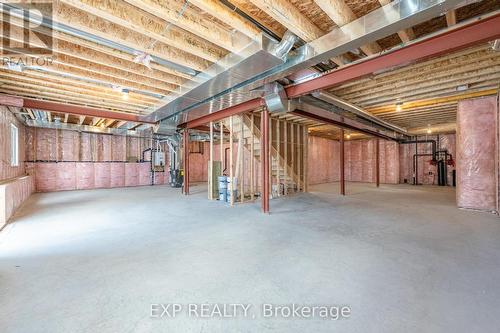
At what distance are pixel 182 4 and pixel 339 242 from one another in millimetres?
3282

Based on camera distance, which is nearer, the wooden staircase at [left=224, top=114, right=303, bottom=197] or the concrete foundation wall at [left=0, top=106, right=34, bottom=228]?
the concrete foundation wall at [left=0, top=106, right=34, bottom=228]

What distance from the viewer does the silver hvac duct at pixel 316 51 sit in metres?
1.88

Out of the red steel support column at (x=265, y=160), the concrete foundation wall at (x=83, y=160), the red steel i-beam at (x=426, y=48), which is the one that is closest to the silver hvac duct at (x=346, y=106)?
the red steel i-beam at (x=426, y=48)

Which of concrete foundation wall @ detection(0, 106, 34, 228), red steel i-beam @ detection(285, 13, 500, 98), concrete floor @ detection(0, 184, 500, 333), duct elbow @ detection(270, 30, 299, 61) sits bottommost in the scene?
concrete floor @ detection(0, 184, 500, 333)

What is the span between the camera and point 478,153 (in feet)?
14.5

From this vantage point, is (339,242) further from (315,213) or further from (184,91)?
(184,91)

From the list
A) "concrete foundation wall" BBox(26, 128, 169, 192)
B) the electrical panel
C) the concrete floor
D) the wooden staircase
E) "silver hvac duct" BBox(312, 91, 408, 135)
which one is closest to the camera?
the concrete floor

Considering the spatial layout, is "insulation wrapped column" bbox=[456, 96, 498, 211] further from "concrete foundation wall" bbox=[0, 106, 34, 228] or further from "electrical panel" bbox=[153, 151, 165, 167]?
"electrical panel" bbox=[153, 151, 165, 167]

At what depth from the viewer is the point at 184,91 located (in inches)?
154

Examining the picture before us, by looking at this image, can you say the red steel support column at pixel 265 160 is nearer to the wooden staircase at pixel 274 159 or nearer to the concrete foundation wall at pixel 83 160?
the wooden staircase at pixel 274 159

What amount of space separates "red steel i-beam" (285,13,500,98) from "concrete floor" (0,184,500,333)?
2.24 m

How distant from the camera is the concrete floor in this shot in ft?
4.56

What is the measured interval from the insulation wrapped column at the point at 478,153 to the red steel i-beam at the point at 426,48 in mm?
3304

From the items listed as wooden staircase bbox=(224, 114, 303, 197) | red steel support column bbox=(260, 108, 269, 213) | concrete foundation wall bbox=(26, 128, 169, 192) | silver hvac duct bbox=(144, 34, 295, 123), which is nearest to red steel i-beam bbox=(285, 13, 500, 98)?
silver hvac duct bbox=(144, 34, 295, 123)
